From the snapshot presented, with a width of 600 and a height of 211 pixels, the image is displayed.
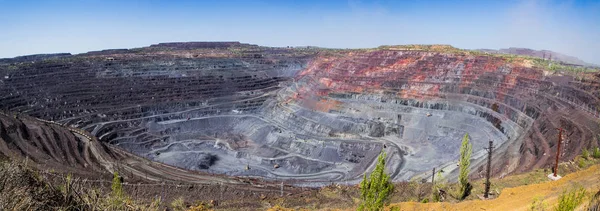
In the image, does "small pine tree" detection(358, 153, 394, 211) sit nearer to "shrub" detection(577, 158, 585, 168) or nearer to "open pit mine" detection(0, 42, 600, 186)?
"shrub" detection(577, 158, 585, 168)

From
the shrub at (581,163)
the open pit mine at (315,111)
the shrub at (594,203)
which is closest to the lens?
the shrub at (594,203)

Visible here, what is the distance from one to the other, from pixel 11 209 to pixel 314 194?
951 inches

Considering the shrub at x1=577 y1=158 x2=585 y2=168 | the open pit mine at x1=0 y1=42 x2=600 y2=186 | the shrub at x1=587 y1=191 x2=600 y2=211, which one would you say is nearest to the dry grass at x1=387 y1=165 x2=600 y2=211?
the shrub at x1=587 y1=191 x2=600 y2=211

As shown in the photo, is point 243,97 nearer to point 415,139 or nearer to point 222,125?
point 222,125

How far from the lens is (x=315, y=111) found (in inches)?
2594

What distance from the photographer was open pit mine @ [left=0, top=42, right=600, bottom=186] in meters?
43.2

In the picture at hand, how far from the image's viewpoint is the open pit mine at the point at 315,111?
142 ft

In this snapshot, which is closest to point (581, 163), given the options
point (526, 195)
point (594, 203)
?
point (526, 195)

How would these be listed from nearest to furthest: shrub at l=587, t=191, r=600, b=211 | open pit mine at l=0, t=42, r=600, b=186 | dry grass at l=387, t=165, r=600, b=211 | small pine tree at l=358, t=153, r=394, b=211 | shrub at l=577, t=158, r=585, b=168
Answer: shrub at l=587, t=191, r=600, b=211 → small pine tree at l=358, t=153, r=394, b=211 → dry grass at l=387, t=165, r=600, b=211 → shrub at l=577, t=158, r=585, b=168 → open pit mine at l=0, t=42, r=600, b=186

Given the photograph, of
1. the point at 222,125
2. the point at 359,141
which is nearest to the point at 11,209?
the point at 359,141

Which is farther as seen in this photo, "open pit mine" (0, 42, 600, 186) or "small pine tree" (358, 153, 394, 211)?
"open pit mine" (0, 42, 600, 186)

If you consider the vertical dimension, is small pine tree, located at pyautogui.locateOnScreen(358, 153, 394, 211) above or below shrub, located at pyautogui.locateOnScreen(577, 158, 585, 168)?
above

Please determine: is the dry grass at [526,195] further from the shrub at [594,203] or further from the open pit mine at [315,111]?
the open pit mine at [315,111]

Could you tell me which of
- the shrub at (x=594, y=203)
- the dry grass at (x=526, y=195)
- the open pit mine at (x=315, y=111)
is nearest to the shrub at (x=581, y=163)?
the dry grass at (x=526, y=195)
